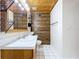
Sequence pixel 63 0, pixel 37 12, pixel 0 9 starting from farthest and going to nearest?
pixel 37 12 → pixel 63 0 → pixel 0 9

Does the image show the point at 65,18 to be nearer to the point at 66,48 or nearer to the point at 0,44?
the point at 66,48

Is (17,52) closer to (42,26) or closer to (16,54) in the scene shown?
(16,54)

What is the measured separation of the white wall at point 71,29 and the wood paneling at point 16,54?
212cm

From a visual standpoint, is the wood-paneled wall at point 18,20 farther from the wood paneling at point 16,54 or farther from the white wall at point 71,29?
the wood paneling at point 16,54

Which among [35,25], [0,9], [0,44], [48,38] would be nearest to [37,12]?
[35,25]

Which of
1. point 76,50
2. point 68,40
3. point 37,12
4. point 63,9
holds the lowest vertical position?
point 76,50

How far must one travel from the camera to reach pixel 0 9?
327 cm

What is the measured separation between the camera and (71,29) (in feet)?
15.0

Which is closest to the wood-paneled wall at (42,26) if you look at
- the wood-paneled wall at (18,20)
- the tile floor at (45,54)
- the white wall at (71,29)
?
the tile floor at (45,54)

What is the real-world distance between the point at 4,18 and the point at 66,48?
2.12 metres

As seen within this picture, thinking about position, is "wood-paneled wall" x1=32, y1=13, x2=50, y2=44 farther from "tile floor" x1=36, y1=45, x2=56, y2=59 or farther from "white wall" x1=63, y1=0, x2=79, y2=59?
"white wall" x1=63, y1=0, x2=79, y2=59

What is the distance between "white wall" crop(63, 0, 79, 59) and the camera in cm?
456

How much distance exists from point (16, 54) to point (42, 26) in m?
8.79

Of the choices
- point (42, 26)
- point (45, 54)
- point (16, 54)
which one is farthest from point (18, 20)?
point (42, 26)
